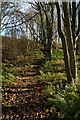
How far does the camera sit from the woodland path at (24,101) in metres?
3.54

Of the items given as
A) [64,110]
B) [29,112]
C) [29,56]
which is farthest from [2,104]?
[29,56]

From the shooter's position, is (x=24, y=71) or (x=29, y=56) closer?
(x=24, y=71)

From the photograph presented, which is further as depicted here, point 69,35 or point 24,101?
point 69,35

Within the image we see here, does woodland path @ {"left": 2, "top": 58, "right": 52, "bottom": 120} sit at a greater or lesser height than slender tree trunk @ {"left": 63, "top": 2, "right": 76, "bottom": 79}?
lesser

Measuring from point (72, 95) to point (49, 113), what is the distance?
105 centimetres

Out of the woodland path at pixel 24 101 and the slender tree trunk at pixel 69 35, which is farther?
the slender tree trunk at pixel 69 35

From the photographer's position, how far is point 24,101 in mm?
4352

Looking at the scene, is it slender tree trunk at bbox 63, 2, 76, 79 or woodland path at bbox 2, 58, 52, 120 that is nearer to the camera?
woodland path at bbox 2, 58, 52, 120

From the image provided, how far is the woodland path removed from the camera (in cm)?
354

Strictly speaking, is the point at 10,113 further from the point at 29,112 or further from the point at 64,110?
the point at 64,110

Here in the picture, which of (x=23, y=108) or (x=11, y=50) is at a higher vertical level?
(x=11, y=50)

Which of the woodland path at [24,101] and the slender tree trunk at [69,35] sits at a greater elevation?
the slender tree trunk at [69,35]

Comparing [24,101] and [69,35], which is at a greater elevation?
[69,35]

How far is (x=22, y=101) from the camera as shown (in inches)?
171
